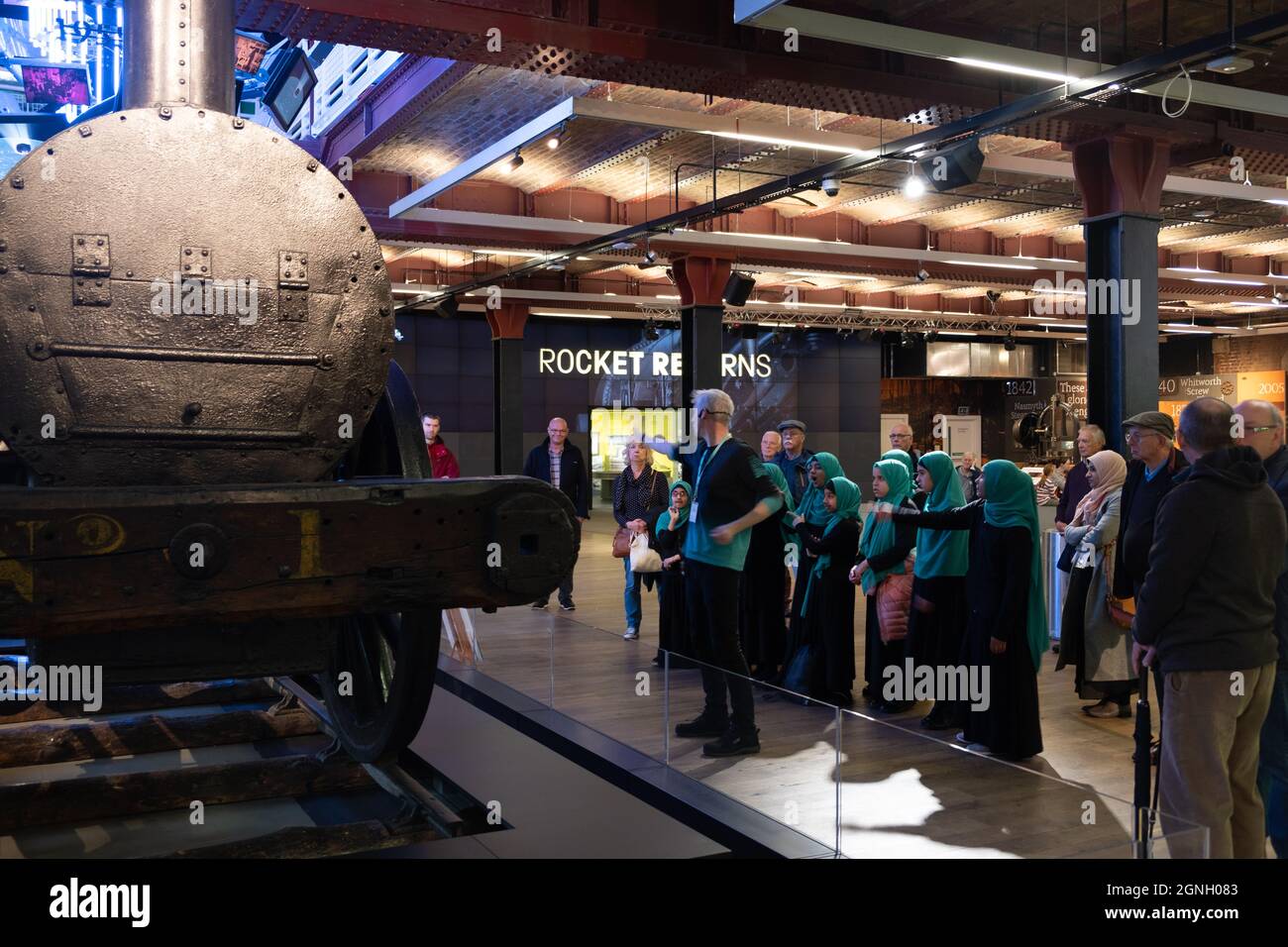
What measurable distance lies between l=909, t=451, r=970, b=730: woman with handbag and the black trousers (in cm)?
120

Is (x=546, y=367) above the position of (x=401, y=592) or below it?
above

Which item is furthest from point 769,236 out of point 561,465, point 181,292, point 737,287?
point 181,292

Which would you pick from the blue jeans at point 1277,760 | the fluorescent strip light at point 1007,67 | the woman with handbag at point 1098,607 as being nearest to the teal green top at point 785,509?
the woman with handbag at point 1098,607

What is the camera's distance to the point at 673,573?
24.1ft

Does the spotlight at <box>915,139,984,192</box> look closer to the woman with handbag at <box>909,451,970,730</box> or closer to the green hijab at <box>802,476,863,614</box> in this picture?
the green hijab at <box>802,476,863,614</box>

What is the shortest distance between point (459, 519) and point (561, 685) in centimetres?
294

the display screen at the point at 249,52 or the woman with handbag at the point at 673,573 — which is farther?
the display screen at the point at 249,52

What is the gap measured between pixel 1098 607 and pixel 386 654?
3925 mm

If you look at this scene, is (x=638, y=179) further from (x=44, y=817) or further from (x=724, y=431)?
(x=44, y=817)

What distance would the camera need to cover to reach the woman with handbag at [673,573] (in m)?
7.24

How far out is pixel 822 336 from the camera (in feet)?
78.7

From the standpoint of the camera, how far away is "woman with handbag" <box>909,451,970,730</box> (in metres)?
6.02

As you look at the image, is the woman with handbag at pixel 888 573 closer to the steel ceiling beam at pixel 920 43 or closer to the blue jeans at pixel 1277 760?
the steel ceiling beam at pixel 920 43
